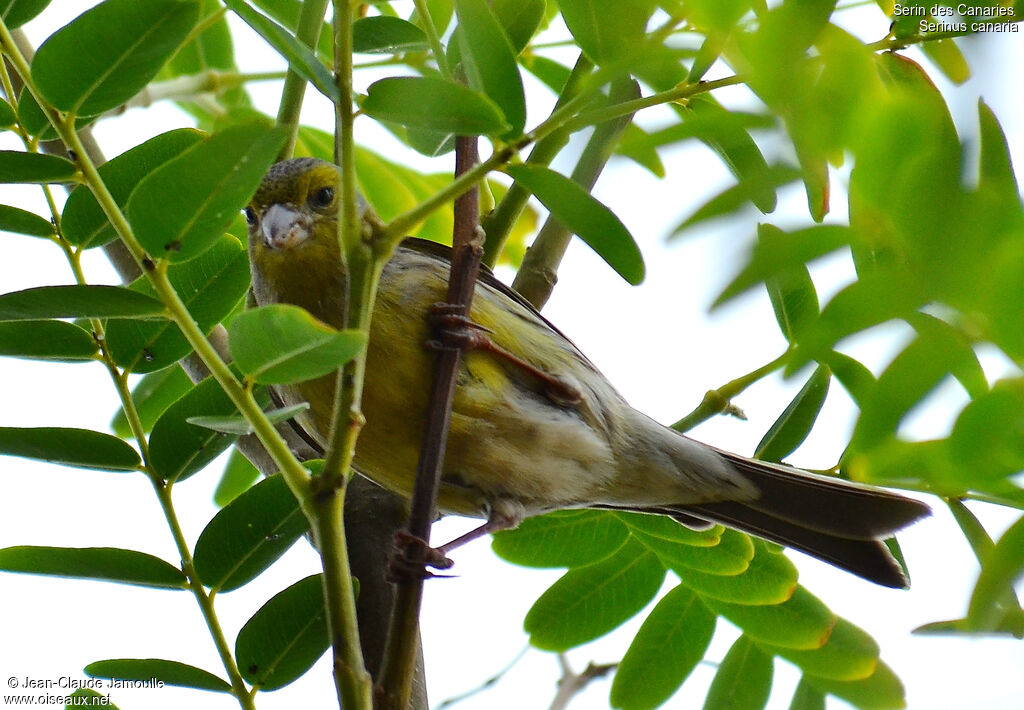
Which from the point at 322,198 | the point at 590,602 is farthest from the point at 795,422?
the point at 322,198

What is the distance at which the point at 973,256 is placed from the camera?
3.86 feet

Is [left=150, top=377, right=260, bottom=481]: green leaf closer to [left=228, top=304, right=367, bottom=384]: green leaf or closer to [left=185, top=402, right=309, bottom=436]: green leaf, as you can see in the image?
[left=185, top=402, right=309, bottom=436]: green leaf

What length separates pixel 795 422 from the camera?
3062 mm

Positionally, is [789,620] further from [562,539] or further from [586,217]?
[586,217]

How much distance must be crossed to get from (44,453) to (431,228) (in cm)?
200

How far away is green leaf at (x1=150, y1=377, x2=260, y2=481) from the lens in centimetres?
257

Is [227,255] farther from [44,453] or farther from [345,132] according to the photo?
[345,132]

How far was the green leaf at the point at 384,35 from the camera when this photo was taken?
2.81m

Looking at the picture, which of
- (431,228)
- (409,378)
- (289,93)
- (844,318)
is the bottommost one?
(844,318)

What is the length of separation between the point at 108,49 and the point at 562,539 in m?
1.86

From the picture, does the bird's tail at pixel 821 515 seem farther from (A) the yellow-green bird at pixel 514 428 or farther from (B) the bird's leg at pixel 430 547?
(B) the bird's leg at pixel 430 547

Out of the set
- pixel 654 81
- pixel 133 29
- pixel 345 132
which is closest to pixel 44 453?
pixel 133 29

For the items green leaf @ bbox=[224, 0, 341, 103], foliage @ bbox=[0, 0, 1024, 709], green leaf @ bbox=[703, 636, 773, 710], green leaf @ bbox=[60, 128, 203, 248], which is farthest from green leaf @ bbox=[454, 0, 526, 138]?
green leaf @ bbox=[703, 636, 773, 710]

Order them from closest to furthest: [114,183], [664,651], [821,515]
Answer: [114,183] → [664,651] → [821,515]
